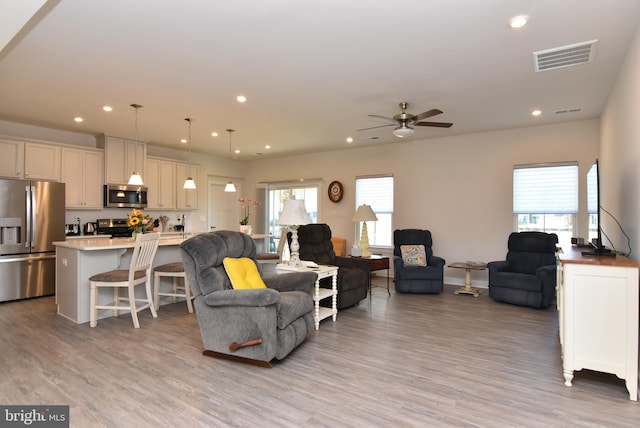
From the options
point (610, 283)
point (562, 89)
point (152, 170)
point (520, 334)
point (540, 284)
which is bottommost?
point (520, 334)

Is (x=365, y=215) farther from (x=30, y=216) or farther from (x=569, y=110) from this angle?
(x=30, y=216)

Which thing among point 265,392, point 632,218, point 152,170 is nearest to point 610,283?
point 632,218

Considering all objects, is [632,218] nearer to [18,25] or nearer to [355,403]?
[355,403]

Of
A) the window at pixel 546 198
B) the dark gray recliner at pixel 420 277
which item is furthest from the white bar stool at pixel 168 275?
the window at pixel 546 198

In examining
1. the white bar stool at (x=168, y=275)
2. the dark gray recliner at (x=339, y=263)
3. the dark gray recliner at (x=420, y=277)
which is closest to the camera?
the white bar stool at (x=168, y=275)

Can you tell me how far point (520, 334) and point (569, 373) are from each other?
1145mm

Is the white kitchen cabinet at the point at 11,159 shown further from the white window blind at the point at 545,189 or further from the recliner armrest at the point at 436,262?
the white window blind at the point at 545,189

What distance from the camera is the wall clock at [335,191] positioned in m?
7.58

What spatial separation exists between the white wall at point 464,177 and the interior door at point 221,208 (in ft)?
9.21

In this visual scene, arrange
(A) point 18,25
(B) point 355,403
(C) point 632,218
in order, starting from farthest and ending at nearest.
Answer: (C) point 632,218 < (B) point 355,403 < (A) point 18,25

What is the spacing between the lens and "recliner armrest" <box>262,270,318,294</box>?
3.48 m

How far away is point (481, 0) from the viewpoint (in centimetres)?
238

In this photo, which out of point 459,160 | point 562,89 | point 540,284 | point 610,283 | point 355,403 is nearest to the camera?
point 355,403

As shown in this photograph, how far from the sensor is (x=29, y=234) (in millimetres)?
5109
